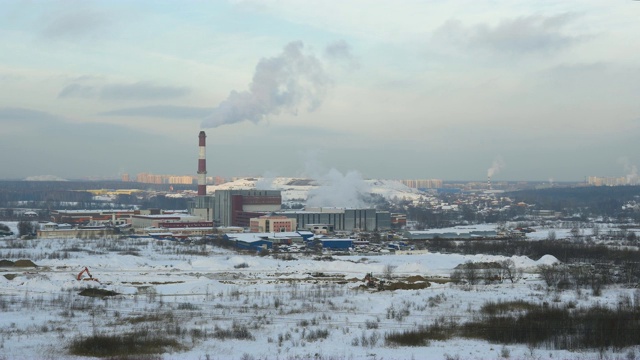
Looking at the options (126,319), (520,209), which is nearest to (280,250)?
(126,319)

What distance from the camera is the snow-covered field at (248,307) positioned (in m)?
8.77

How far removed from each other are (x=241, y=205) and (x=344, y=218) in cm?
694

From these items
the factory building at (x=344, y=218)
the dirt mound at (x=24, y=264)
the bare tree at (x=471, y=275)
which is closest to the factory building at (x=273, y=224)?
the factory building at (x=344, y=218)

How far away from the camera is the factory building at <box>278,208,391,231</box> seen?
42.7m

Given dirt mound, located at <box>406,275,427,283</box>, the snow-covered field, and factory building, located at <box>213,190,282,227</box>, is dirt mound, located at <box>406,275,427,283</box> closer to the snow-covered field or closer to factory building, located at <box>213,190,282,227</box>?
the snow-covered field

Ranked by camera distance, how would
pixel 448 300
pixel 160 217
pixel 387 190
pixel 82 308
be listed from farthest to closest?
pixel 387 190
pixel 160 217
pixel 448 300
pixel 82 308

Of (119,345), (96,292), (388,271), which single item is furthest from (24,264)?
(119,345)

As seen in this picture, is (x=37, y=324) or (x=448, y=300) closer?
(x=37, y=324)

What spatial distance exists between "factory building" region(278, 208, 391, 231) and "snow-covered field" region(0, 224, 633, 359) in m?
20.1

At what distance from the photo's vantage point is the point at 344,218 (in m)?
44.0

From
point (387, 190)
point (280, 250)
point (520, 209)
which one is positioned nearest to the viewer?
point (280, 250)

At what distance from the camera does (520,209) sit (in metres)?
67.1

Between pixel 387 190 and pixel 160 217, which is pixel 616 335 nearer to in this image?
pixel 160 217

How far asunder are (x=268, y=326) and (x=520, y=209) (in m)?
60.3
